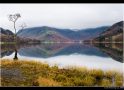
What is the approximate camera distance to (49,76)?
4664 millimetres

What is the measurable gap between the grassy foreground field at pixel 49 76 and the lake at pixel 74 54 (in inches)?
4.0

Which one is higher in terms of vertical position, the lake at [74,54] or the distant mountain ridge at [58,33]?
the distant mountain ridge at [58,33]

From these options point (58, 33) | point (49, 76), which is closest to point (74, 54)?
point (58, 33)

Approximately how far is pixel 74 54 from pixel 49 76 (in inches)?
21.6

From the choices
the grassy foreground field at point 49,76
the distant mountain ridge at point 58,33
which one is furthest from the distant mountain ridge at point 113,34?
the grassy foreground field at point 49,76

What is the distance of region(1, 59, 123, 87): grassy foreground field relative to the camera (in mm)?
4566

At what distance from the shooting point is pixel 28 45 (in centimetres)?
488

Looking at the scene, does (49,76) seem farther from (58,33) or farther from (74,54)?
(58,33)

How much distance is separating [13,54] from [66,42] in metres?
0.80

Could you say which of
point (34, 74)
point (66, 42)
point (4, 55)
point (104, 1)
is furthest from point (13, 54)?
point (104, 1)

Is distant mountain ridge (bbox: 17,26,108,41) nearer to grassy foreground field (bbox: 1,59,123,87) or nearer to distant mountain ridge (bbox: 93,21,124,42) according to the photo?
distant mountain ridge (bbox: 93,21,124,42)

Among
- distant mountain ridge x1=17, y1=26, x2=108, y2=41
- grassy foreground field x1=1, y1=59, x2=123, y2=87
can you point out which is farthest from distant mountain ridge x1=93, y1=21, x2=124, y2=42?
grassy foreground field x1=1, y1=59, x2=123, y2=87

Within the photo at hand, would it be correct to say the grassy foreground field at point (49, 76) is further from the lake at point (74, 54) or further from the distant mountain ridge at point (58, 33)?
the distant mountain ridge at point (58, 33)

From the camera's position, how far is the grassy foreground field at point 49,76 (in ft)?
15.0
